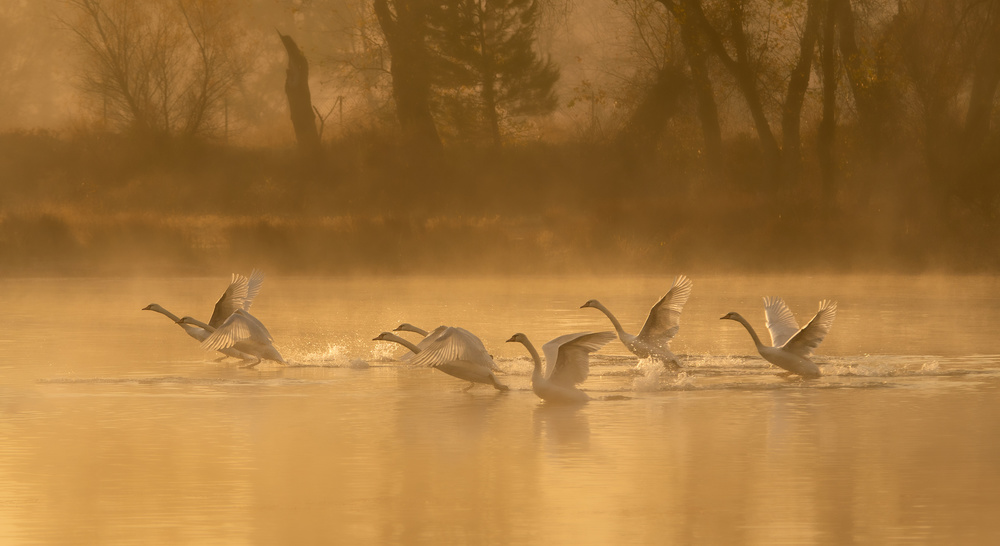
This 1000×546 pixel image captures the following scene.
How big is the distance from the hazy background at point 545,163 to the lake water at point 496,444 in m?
11.8

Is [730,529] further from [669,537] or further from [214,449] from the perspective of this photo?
[214,449]

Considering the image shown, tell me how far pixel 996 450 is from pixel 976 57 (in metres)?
22.9

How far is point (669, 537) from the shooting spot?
7.51m

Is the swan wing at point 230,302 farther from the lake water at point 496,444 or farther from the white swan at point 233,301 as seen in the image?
the lake water at point 496,444

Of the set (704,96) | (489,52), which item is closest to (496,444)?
(704,96)

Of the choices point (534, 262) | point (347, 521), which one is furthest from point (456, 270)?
point (347, 521)

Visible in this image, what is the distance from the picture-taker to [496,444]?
10469 mm

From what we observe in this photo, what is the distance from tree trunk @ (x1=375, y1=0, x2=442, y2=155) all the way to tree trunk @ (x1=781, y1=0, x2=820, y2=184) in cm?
868

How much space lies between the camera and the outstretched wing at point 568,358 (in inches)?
475

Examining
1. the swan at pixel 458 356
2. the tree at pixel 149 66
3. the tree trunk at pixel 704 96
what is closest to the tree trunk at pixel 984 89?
the tree trunk at pixel 704 96

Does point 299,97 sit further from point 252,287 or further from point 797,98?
point 252,287

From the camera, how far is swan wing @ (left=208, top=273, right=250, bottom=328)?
16447 mm

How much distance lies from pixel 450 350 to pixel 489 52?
26.2 metres

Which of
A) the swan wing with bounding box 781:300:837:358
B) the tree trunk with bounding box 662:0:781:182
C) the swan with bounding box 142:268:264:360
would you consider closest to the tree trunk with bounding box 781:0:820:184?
the tree trunk with bounding box 662:0:781:182
